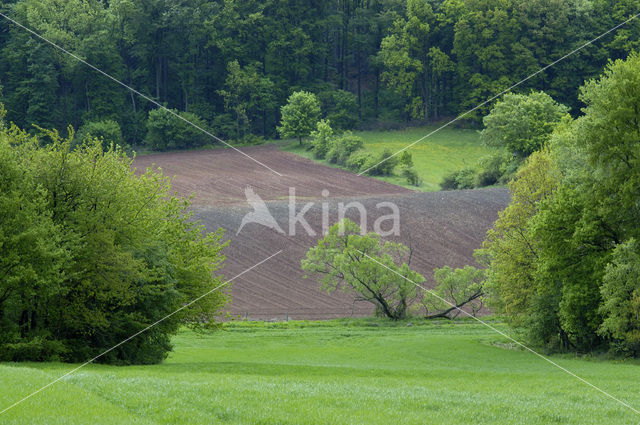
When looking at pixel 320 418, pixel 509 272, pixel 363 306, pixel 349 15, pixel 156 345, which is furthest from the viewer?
pixel 349 15

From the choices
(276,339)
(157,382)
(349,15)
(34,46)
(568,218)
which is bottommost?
(276,339)

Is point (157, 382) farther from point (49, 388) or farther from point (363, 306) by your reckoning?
point (363, 306)

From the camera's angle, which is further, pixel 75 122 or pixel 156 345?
pixel 75 122

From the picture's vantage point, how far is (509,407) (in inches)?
691

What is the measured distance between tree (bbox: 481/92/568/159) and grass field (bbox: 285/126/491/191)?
28.2ft

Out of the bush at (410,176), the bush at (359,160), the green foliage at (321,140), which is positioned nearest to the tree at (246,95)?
the green foliage at (321,140)

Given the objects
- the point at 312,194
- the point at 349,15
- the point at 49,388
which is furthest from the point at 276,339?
the point at 349,15

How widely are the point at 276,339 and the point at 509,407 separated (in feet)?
78.9

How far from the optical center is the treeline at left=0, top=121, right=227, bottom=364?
25.1 meters

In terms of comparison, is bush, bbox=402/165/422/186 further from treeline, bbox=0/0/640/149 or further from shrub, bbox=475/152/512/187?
treeline, bbox=0/0/640/149

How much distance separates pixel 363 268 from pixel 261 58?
6559 centimetres

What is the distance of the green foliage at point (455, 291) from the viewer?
47781 mm

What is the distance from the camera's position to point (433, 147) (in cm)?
9538

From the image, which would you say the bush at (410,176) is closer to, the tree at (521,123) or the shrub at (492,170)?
the shrub at (492,170)
